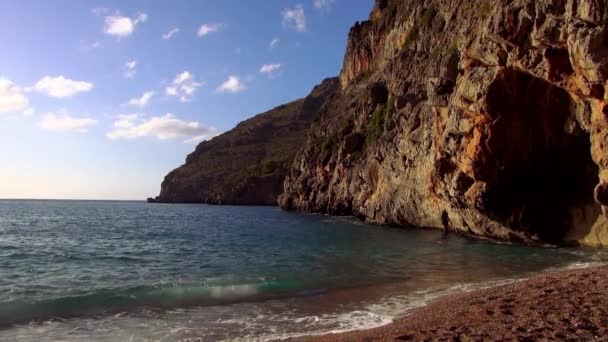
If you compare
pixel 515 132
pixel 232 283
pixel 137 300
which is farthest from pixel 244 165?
pixel 137 300

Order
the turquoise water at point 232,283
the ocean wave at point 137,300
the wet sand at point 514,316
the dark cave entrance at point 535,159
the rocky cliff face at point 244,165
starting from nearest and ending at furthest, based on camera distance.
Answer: the wet sand at point 514,316
the turquoise water at point 232,283
the ocean wave at point 137,300
the dark cave entrance at point 535,159
the rocky cliff face at point 244,165

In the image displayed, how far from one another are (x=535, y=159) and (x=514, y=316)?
20.1 metres

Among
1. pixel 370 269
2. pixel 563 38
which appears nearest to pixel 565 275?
pixel 370 269

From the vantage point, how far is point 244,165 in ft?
545

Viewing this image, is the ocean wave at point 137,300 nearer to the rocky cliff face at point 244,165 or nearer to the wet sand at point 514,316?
the wet sand at point 514,316

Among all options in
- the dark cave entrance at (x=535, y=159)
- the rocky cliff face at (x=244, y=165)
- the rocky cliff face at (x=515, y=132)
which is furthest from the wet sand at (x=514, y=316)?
the rocky cliff face at (x=244, y=165)

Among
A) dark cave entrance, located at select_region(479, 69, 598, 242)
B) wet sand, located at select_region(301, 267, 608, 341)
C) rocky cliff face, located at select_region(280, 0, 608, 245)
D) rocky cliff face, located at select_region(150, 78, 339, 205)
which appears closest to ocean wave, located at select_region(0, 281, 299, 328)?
wet sand, located at select_region(301, 267, 608, 341)

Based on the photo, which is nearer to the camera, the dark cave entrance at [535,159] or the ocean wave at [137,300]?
the ocean wave at [137,300]

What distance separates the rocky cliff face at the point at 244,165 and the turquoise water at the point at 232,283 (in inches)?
4204

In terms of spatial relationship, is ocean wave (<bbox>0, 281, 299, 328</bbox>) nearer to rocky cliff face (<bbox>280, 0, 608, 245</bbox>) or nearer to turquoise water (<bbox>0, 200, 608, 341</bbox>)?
turquoise water (<bbox>0, 200, 608, 341</bbox>)

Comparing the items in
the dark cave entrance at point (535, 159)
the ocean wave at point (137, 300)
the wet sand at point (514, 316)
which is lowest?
the ocean wave at point (137, 300)

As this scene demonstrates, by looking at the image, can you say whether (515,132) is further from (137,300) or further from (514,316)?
(137,300)

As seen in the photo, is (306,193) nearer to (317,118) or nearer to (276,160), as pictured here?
(317,118)

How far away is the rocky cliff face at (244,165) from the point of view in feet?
459
